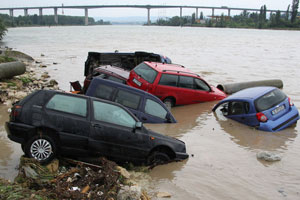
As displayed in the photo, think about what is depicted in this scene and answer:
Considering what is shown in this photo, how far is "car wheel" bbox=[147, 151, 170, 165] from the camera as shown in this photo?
6.93 m

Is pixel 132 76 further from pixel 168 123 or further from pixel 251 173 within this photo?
pixel 251 173

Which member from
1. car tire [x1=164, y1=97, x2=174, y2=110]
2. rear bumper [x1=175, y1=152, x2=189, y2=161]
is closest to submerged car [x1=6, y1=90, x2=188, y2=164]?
rear bumper [x1=175, y1=152, x2=189, y2=161]

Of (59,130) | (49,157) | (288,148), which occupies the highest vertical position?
(59,130)

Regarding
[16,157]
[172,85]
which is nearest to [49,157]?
[16,157]

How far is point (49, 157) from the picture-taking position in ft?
20.4

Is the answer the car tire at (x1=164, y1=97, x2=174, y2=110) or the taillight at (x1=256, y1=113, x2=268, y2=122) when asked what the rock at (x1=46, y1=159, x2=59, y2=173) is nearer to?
the taillight at (x1=256, y1=113, x2=268, y2=122)

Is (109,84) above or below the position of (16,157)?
above

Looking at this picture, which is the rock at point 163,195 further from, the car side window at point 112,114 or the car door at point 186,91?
the car door at point 186,91

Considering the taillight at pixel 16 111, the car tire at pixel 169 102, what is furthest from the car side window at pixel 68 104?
the car tire at pixel 169 102

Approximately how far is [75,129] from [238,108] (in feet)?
21.5

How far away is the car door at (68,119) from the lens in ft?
20.3

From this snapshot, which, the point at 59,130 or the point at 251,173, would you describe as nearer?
the point at 59,130

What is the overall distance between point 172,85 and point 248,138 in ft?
12.0

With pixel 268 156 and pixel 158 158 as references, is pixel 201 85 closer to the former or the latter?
pixel 268 156
